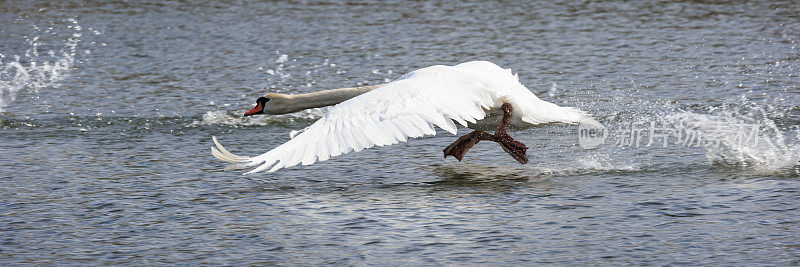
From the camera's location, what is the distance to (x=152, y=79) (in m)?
11.9

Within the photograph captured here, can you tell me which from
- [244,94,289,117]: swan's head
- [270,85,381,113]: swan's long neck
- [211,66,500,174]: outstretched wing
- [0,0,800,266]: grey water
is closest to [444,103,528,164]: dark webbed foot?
[0,0,800,266]: grey water

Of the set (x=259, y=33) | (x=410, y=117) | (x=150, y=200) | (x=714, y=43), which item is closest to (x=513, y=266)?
(x=410, y=117)

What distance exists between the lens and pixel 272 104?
8.77m

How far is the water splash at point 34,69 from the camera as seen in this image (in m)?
11.6

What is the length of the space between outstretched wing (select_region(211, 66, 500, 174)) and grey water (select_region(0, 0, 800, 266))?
0.36 m

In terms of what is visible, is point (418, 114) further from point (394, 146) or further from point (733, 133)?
point (733, 133)

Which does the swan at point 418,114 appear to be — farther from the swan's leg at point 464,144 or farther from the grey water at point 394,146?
the grey water at point 394,146

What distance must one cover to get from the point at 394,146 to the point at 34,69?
18.5ft

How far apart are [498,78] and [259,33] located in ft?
22.7

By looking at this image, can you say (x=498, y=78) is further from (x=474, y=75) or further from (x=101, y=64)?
(x=101, y=64)

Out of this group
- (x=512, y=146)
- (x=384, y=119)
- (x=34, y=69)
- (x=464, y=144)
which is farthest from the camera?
(x=34, y=69)

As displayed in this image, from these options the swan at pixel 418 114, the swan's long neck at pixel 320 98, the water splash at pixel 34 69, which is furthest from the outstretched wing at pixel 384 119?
the water splash at pixel 34 69

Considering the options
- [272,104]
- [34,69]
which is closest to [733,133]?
[272,104]

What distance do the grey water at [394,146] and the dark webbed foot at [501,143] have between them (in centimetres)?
11
